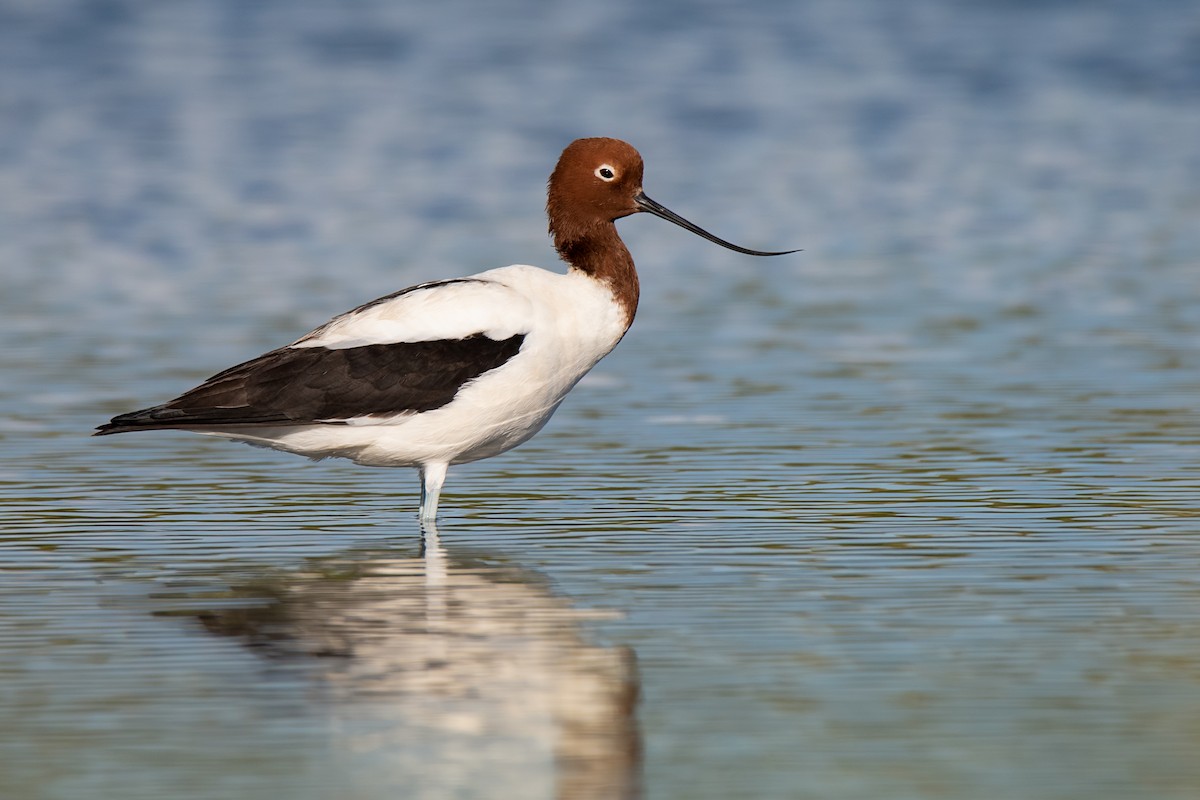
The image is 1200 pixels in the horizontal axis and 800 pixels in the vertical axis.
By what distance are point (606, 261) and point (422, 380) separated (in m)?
1.15

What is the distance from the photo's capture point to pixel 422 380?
990 centimetres

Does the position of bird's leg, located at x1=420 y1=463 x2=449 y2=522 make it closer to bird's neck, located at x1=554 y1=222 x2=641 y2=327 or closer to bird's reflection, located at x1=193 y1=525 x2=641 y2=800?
bird's reflection, located at x1=193 y1=525 x2=641 y2=800

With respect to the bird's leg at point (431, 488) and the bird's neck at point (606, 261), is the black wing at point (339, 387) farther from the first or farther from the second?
the bird's neck at point (606, 261)

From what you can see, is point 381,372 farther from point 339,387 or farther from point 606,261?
point 606,261

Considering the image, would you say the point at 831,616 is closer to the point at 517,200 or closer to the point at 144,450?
the point at 144,450

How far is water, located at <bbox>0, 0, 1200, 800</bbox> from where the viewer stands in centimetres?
665

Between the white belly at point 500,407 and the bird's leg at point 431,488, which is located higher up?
the white belly at point 500,407

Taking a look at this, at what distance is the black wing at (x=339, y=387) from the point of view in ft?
32.1

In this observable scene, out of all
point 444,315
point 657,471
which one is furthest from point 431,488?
point 657,471

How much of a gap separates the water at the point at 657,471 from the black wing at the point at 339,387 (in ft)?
1.76

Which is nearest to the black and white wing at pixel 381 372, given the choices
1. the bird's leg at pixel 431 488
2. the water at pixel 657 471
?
the bird's leg at pixel 431 488

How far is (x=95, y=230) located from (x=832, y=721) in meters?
14.3

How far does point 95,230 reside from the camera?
65.2ft

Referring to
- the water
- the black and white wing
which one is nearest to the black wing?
the black and white wing
